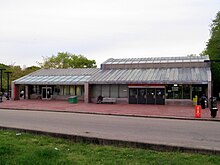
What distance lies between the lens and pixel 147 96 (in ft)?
109

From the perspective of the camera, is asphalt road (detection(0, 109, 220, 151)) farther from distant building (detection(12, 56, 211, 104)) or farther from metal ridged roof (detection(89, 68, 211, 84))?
distant building (detection(12, 56, 211, 104))

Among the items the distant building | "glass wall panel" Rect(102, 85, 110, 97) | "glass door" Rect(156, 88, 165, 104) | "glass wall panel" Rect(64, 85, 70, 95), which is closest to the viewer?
the distant building

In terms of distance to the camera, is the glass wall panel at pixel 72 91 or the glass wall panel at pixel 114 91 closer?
the glass wall panel at pixel 114 91

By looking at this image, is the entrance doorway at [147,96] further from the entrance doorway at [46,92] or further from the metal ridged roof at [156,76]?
the entrance doorway at [46,92]

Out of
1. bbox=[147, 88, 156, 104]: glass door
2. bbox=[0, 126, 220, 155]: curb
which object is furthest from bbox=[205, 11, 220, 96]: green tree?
bbox=[0, 126, 220, 155]: curb

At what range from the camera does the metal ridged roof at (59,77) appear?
3947 cm

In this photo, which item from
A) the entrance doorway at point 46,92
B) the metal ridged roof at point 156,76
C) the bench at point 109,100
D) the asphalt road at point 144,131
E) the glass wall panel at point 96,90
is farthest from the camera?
the entrance doorway at point 46,92

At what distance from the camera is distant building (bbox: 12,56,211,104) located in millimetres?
31859

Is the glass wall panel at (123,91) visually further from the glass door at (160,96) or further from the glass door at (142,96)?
the glass door at (160,96)

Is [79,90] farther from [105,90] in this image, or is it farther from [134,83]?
[134,83]

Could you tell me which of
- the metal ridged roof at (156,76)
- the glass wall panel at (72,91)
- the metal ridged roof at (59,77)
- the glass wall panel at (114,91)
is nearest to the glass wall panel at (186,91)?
the metal ridged roof at (156,76)

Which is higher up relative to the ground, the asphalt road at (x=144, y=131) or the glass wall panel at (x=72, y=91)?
the glass wall panel at (x=72, y=91)

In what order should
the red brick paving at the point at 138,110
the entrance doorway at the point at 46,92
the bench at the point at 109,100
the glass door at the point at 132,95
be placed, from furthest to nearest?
the entrance doorway at the point at 46,92, the bench at the point at 109,100, the glass door at the point at 132,95, the red brick paving at the point at 138,110

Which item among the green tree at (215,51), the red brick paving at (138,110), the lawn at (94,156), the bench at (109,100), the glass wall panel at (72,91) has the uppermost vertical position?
the green tree at (215,51)
